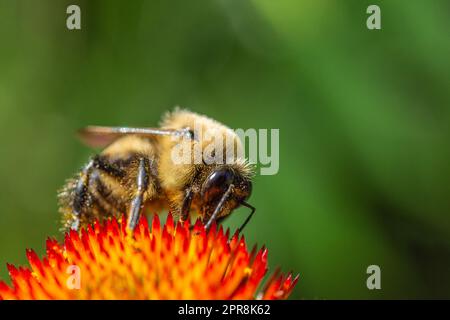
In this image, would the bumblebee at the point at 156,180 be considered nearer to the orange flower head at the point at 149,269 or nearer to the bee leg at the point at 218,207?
the bee leg at the point at 218,207

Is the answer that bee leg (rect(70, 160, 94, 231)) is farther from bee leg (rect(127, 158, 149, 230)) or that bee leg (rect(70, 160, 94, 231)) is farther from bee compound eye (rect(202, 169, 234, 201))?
bee compound eye (rect(202, 169, 234, 201))

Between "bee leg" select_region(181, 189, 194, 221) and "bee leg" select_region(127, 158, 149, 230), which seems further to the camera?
"bee leg" select_region(181, 189, 194, 221)

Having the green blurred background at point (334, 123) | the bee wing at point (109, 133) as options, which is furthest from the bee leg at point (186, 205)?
the green blurred background at point (334, 123)

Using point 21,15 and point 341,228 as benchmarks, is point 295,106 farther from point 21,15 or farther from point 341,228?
point 21,15

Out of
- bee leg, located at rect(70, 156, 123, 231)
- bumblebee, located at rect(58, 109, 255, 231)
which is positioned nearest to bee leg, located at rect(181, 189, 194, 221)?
bumblebee, located at rect(58, 109, 255, 231)

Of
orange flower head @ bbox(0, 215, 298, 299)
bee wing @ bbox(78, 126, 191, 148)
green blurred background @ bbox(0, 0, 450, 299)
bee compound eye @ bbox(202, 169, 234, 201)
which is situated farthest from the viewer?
green blurred background @ bbox(0, 0, 450, 299)

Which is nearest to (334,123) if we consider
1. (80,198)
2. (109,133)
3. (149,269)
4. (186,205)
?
(109,133)

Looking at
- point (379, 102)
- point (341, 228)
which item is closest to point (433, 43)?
point (379, 102)
